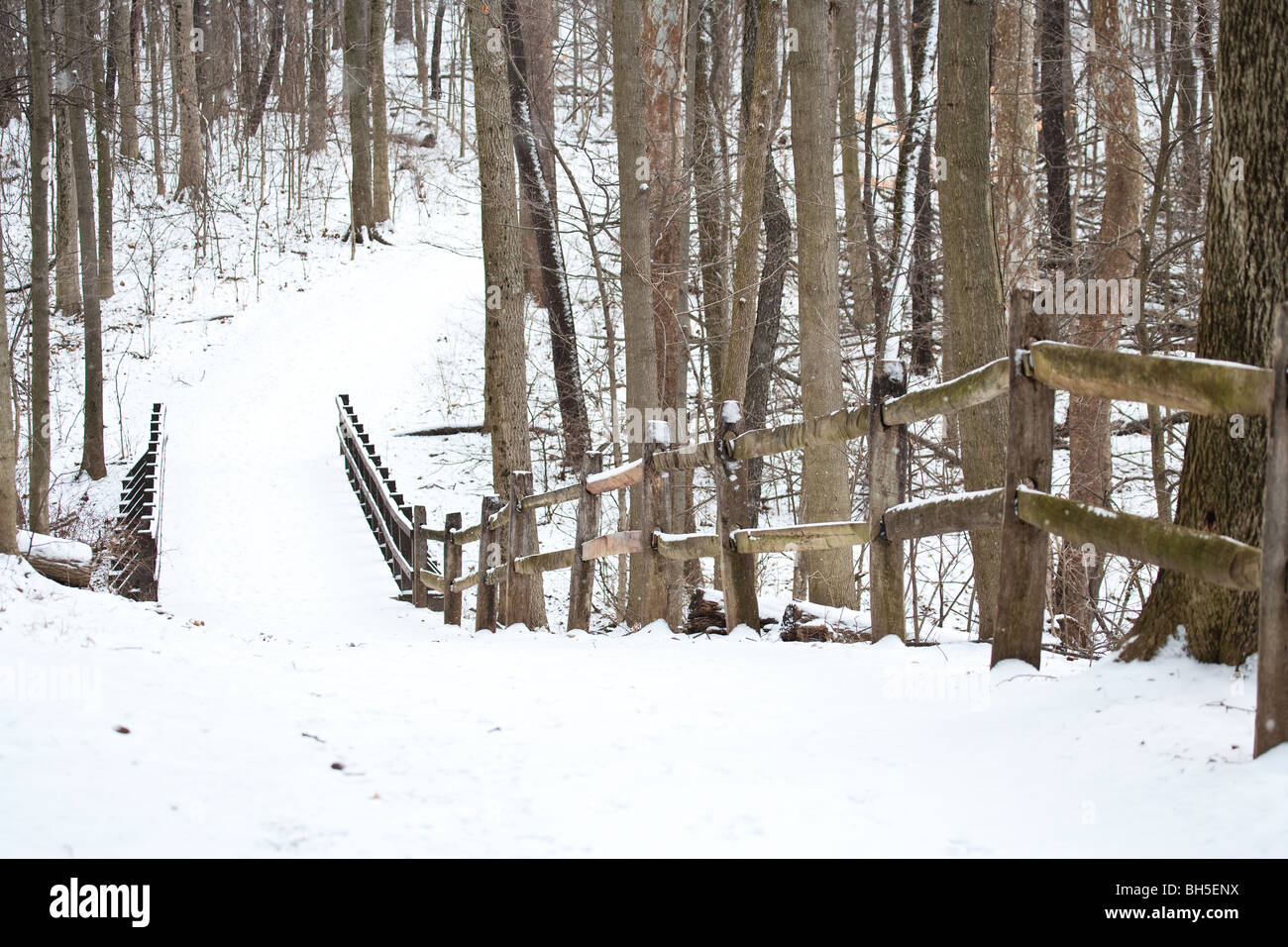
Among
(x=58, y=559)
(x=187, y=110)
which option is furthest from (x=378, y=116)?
(x=58, y=559)

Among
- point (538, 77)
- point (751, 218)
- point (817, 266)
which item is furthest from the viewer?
point (538, 77)

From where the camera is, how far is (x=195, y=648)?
5168 millimetres

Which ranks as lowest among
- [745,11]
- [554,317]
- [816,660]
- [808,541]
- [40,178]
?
[816,660]

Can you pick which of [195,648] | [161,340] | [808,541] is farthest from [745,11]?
[161,340]

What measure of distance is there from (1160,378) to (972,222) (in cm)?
461

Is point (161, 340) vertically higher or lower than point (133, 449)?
higher

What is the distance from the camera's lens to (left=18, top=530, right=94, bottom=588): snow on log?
23.8 feet

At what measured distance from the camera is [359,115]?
28.6 meters

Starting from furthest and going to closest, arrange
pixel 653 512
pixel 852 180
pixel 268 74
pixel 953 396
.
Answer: pixel 268 74 < pixel 852 180 < pixel 653 512 < pixel 953 396

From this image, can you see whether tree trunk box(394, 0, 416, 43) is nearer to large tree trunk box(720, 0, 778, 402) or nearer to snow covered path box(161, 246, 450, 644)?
snow covered path box(161, 246, 450, 644)

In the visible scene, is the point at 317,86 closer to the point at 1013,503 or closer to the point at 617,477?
the point at 617,477

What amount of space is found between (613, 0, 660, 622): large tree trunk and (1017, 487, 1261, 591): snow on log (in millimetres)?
7038
